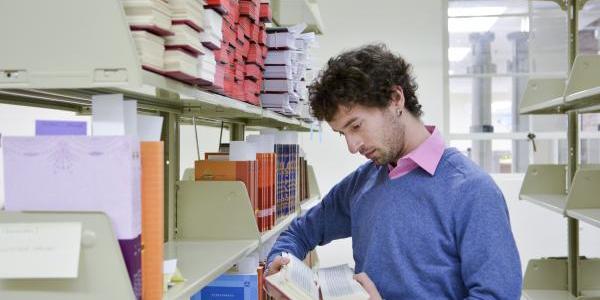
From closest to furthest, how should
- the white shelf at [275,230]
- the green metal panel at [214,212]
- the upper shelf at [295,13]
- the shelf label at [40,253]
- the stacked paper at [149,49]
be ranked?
the shelf label at [40,253] < the stacked paper at [149,49] < the green metal panel at [214,212] < the white shelf at [275,230] < the upper shelf at [295,13]

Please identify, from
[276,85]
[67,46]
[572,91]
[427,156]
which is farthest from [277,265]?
[572,91]

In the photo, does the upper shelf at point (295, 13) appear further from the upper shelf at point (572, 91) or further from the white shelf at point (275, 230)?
the upper shelf at point (572, 91)

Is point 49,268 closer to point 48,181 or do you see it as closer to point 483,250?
point 48,181

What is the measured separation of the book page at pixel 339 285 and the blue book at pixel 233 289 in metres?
0.21

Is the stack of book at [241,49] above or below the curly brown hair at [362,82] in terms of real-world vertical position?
above

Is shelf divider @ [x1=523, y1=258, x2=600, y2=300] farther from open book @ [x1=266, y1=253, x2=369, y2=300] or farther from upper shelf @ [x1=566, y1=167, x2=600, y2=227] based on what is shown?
open book @ [x1=266, y1=253, x2=369, y2=300]

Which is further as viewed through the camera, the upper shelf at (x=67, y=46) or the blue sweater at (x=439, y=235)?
the blue sweater at (x=439, y=235)

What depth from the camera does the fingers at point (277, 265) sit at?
1538mm

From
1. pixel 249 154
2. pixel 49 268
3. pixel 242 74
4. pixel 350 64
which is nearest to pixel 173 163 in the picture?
pixel 249 154

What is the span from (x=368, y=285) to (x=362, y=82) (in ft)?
1.79

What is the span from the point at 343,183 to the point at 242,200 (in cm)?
34

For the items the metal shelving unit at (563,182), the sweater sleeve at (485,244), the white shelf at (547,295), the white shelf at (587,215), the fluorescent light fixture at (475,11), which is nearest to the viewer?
the sweater sleeve at (485,244)

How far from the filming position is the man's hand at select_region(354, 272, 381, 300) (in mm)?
1342

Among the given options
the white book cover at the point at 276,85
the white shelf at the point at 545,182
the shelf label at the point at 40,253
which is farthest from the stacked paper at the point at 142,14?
the white shelf at the point at 545,182
